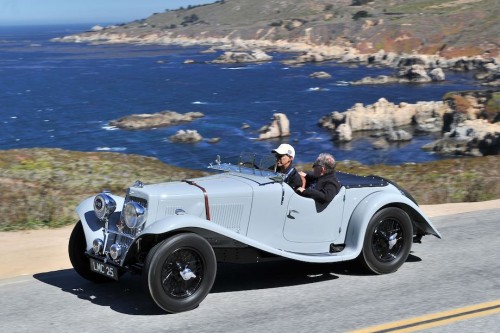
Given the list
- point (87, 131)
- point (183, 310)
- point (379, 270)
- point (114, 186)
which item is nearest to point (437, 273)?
point (379, 270)

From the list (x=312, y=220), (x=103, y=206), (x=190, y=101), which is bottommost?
(x=190, y=101)

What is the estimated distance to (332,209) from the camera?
357 inches

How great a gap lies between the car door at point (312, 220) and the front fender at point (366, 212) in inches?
7.3

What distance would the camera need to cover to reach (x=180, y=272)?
7551mm

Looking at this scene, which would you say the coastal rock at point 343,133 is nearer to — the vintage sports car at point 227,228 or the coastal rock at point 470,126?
the coastal rock at point 470,126

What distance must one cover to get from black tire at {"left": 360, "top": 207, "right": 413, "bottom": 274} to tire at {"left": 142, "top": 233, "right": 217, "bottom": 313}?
2328mm

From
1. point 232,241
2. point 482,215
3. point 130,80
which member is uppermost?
point 232,241

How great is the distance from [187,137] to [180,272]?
190 feet

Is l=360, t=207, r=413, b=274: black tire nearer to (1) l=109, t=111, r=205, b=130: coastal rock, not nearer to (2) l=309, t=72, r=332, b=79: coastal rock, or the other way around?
(1) l=109, t=111, r=205, b=130: coastal rock

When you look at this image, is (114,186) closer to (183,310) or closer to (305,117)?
(183,310)

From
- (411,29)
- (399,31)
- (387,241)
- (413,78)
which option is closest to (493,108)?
(413,78)

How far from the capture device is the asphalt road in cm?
716

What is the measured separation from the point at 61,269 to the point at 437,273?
5067 mm

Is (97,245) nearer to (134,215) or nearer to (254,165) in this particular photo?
(134,215)
